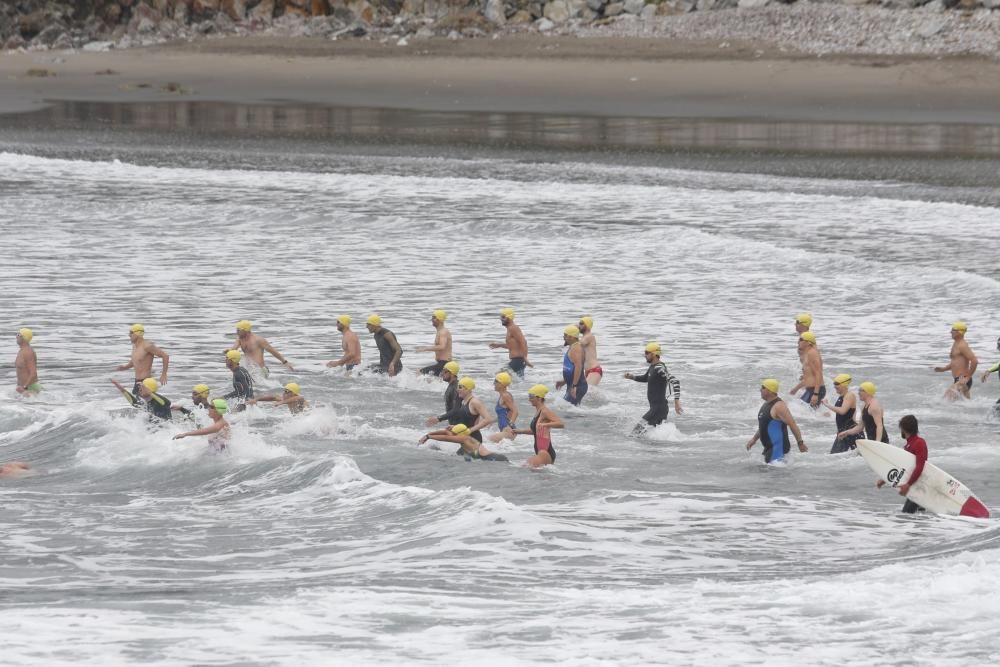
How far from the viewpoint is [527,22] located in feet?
241

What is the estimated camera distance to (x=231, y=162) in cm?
5184

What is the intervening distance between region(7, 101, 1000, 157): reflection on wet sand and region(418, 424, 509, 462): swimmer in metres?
Answer: 31.2

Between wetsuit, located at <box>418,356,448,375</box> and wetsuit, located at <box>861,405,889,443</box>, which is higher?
wetsuit, located at <box>861,405,889,443</box>

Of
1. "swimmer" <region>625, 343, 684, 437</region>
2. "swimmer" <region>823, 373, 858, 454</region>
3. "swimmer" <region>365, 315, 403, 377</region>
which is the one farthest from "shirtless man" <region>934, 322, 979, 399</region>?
"swimmer" <region>365, 315, 403, 377</region>

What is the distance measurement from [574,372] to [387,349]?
3.47 meters

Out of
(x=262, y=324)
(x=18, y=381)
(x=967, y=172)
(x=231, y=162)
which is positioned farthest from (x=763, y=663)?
(x=231, y=162)

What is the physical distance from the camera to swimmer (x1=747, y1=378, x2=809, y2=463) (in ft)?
70.0

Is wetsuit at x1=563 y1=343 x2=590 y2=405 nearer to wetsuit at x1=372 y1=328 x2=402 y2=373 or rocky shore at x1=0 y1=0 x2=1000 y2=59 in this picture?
wetsuit at x1=372 y1=328 x2=402 y2=373

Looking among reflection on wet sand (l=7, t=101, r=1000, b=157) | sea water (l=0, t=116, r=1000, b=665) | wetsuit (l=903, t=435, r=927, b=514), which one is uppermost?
reflection on wet sand (l=7, t=101, r=1000, b=157)

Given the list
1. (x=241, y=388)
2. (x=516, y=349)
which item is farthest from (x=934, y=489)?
(x=241, y=388)

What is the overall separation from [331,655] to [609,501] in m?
6.05

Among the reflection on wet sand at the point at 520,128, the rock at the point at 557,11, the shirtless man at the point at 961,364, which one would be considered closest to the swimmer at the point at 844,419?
the shirtless man at the point at 961,364

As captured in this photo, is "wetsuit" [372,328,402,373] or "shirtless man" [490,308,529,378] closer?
"wetsuit" [372,328,402,373]

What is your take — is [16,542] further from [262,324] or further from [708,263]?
[708,263]
